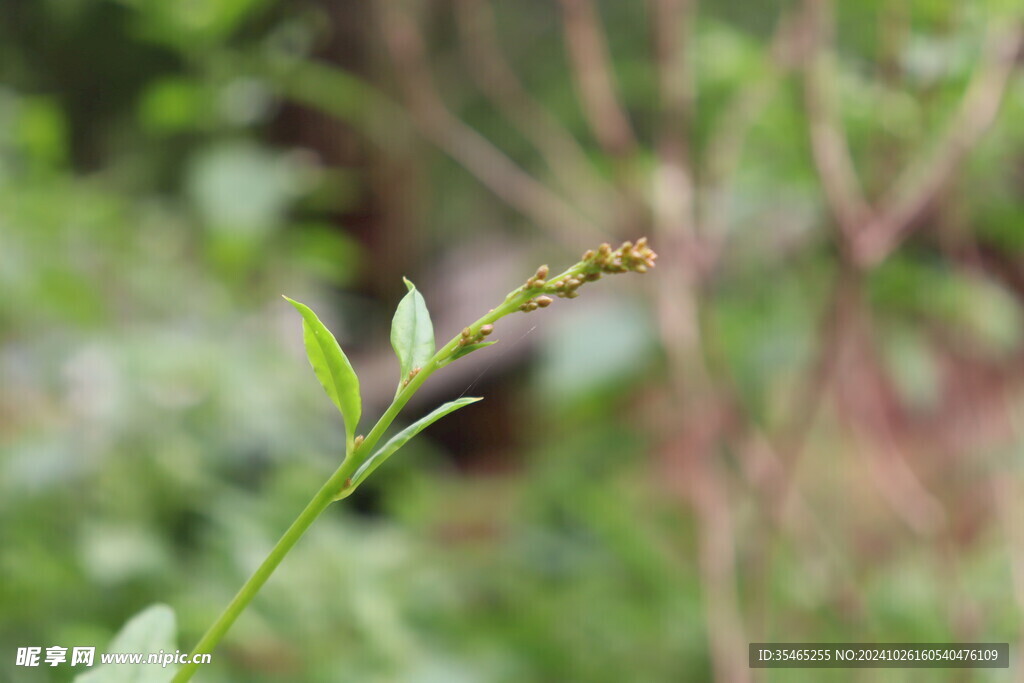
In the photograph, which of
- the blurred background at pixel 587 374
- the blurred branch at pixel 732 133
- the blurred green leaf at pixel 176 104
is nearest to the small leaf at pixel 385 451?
the blurred background at pixel 587 374

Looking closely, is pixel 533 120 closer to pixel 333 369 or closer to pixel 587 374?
pixel 587 374

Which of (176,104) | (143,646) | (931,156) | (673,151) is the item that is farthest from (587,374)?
(143,646)

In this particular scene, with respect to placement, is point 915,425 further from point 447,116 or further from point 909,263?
point 447,116

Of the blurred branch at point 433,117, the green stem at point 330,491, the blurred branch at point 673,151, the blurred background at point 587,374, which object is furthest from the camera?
the blurred branch at point 433,117

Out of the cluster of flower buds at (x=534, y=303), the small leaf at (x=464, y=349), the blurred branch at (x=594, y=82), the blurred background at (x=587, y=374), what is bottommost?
the small leaf at (x=464, y=349)

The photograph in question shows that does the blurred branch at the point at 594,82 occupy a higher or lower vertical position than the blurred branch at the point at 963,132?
higher

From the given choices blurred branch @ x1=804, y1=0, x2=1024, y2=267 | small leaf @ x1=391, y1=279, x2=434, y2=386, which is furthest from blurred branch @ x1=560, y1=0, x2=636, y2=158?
small leaf @ x1=391, y1=279, x2=434, y2=386

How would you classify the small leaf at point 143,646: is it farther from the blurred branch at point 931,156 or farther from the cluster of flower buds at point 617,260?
the blurred branch at point 931,156

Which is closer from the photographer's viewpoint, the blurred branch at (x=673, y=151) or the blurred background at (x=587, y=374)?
the blurred background at (x=587, y=374)
